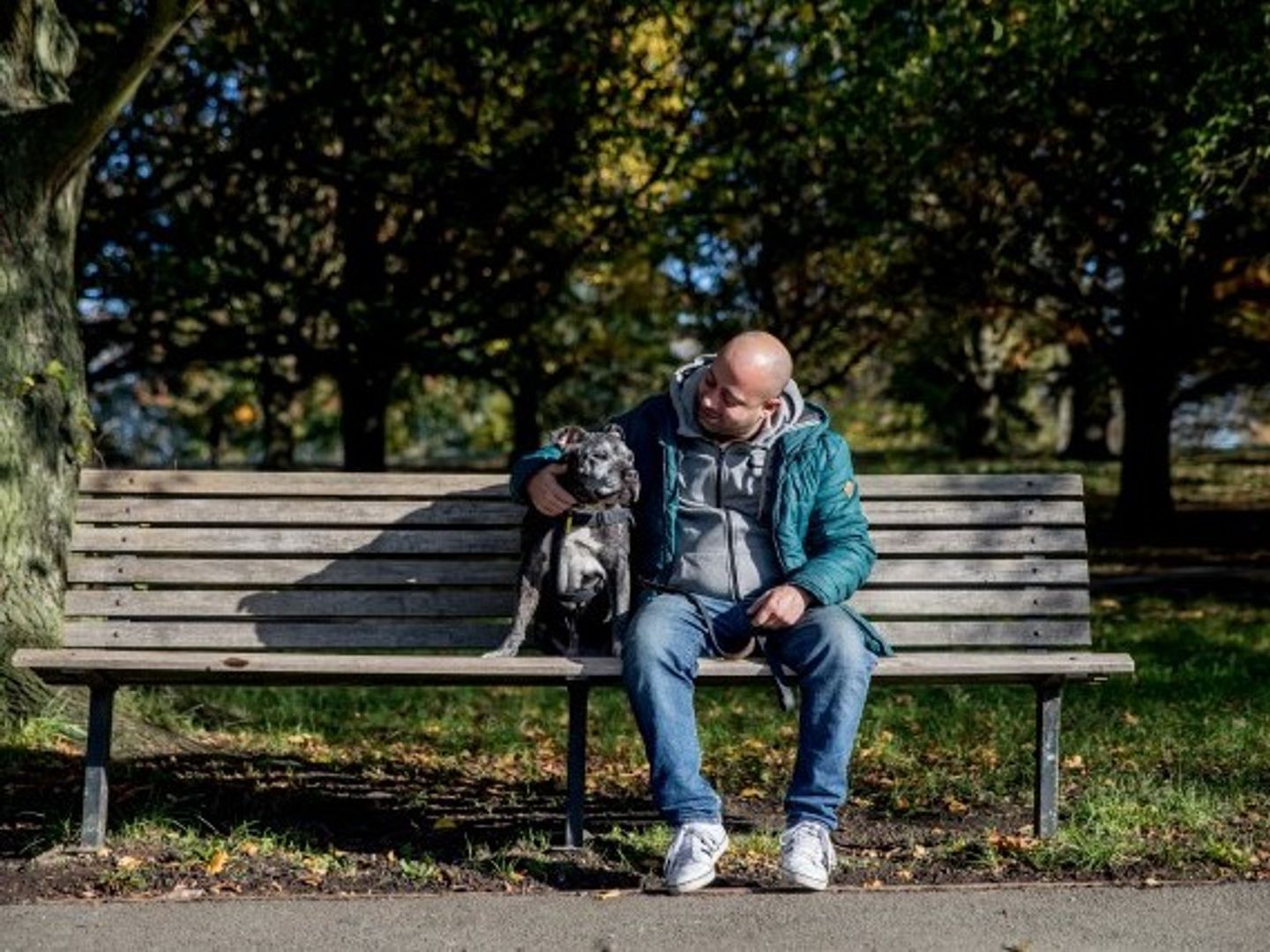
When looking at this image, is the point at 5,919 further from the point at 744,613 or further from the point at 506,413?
the point at 506,413

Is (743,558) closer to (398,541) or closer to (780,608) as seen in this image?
(780,608)

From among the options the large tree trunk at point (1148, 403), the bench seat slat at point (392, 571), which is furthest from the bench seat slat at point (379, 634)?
the large tree trunk at point (1148, 403)

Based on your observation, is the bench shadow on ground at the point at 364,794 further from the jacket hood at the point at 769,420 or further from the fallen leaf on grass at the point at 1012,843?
the fallen leaf on grass at the point at 1012,843

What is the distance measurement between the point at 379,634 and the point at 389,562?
25 centimetres

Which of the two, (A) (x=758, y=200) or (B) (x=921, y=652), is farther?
(A) (x=758, y=200)

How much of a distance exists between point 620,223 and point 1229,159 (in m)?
4.80

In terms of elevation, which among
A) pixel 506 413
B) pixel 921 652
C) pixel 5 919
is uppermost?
pixel 506 413

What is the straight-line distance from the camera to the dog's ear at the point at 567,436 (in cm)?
494

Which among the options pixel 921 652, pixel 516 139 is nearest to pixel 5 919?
pixel 921 652

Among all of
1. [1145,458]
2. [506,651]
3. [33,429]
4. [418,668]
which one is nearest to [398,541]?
[506,651]

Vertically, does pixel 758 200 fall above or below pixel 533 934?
above

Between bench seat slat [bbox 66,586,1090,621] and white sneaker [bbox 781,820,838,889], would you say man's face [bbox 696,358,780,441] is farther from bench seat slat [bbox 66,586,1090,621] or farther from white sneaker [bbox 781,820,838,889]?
white sneaker [bbox 781,820,838,889]

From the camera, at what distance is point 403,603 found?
538 centimetres

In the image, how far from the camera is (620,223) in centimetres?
1334
